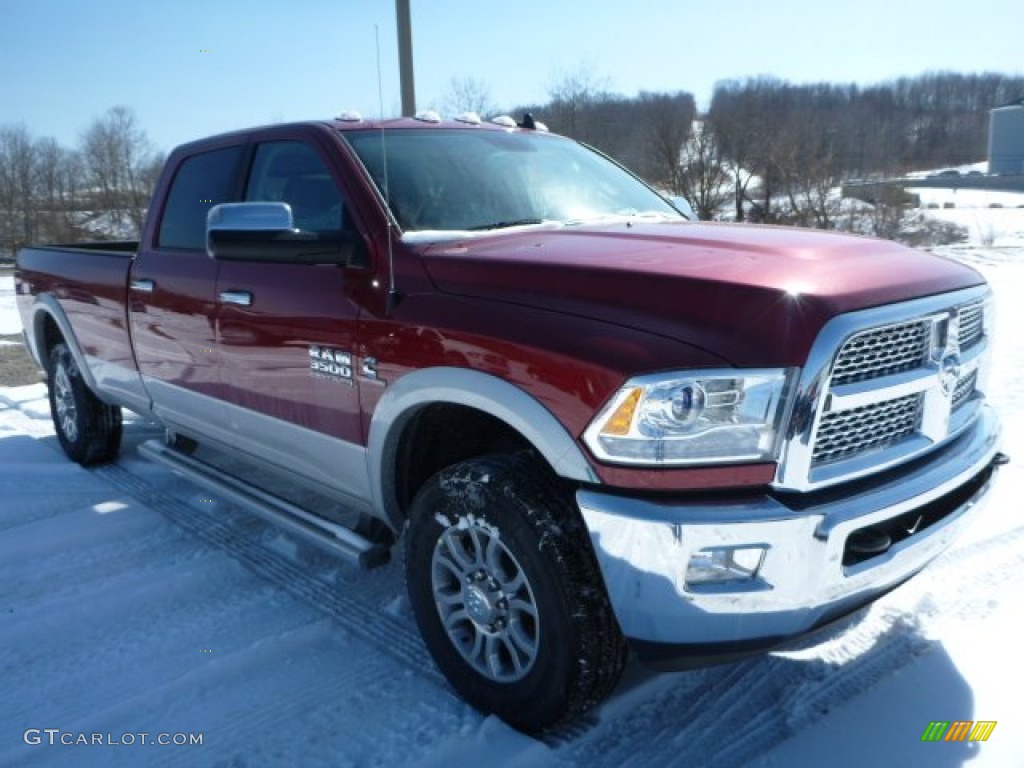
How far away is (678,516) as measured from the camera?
77.5 inches

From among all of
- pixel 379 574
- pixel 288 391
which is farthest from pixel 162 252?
pixel 379 574

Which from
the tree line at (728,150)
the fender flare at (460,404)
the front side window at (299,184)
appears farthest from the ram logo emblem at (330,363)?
the tree line at (728,150)

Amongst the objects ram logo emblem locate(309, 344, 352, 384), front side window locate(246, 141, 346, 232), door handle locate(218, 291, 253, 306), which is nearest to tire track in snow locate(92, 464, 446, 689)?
ram logo emblem locate(309, 344, 352, 384)

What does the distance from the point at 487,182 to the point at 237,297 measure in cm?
109

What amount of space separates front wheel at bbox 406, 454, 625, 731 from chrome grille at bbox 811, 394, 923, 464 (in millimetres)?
653

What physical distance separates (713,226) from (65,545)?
10.6 feet

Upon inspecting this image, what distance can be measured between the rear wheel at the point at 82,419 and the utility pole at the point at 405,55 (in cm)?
319

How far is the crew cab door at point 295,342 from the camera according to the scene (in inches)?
115

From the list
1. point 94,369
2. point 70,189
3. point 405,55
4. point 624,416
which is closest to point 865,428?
point 624,416

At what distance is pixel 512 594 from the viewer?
7.91 ft

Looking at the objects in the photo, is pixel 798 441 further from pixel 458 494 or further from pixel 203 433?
pixel 203 433

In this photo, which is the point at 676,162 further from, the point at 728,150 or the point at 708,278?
the point at 708,278

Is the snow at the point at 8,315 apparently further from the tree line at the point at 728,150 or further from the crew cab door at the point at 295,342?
the tree line at the point at 728,150

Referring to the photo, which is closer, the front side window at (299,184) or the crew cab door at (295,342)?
the crew cab door at (295,342)
